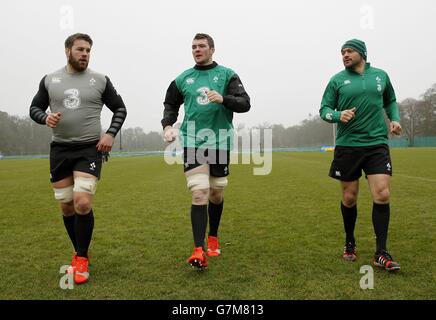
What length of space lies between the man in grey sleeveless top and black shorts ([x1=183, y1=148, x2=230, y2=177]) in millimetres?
894

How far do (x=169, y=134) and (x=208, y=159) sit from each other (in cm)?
54

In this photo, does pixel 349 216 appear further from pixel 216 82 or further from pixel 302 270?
pixel 216 82

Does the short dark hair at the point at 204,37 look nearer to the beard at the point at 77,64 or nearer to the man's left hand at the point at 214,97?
the man's left hand at the point at 214,97

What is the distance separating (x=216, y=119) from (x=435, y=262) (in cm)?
Answer: 290

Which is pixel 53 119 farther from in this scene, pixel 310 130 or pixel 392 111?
pixel 310 130

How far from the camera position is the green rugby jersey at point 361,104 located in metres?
4.57

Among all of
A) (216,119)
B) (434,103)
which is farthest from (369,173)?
(434,103)

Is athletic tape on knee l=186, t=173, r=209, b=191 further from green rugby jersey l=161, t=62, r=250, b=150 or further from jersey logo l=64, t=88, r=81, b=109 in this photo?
jersey logo l=64, t=88, r=81, b=109

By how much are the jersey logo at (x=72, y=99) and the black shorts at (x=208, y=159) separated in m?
1.31

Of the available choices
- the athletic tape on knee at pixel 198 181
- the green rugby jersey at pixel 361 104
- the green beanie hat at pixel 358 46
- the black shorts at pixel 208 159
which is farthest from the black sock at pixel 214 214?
the green beanie hat at pixel 358 46

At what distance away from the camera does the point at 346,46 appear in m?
4.67

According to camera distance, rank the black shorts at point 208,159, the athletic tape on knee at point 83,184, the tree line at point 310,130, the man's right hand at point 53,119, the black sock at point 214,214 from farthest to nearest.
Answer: the tree line at point 310,130
the black sock at point 214,214
the black shorts at point 208,159
the athletic tape on knee at point 83,184
the man's right hand at point 53,119

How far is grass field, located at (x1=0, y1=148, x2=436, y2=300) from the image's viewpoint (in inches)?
143

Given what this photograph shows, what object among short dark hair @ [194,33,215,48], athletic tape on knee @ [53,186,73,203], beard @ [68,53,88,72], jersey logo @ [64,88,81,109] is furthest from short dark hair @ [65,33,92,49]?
athletic tape on knee @ [53,186,73,203]
